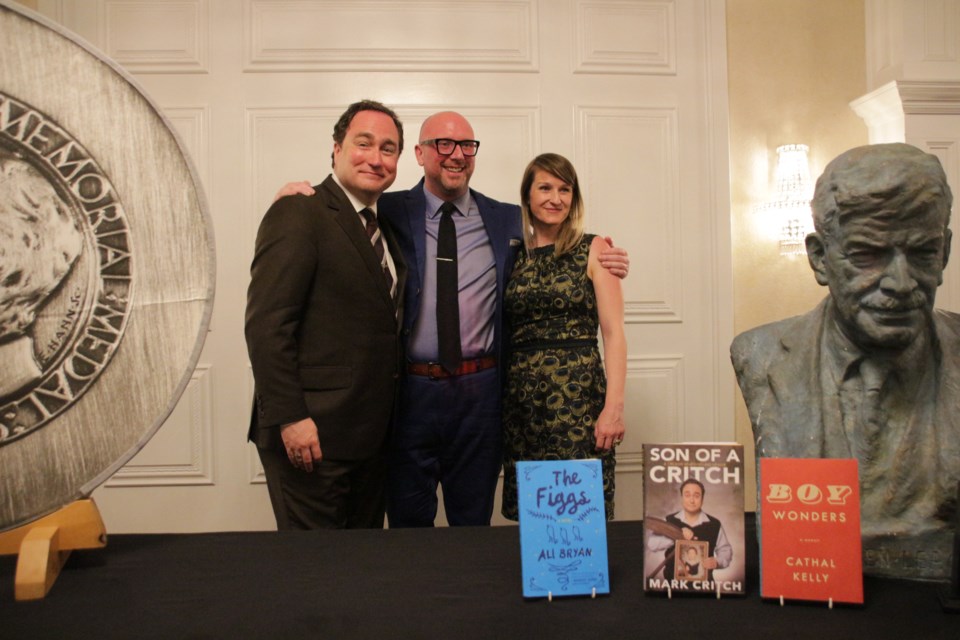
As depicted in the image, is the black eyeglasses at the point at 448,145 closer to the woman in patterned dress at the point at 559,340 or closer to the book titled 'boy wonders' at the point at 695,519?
the woman in patterned dress at the point at 559,340

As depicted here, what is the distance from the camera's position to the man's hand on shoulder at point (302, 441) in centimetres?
172

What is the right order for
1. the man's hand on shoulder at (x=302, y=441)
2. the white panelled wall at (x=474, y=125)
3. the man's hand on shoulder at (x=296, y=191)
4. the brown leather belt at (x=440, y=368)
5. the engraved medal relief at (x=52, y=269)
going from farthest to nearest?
the white panelled wall at (x=474, y=125), the brown leather belt at (x=440, y=368), the man's hand on shoulder at (x=296, y=191), the man's hand on shoulder at (x=302, y=441), the engraved medal relief at (x=52, y=269)

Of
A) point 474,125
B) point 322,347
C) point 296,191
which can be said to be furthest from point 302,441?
point 474,125

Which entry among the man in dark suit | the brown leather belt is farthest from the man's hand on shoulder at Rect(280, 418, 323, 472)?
the brown leather belt

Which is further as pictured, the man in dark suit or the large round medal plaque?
the man in dark suit

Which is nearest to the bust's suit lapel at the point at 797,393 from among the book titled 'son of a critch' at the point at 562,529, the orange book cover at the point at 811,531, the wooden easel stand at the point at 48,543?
the orange book cover at the point at 811,531

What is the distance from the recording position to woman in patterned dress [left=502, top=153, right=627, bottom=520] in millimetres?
1953

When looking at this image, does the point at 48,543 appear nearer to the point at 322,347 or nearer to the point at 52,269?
the point at 52,269

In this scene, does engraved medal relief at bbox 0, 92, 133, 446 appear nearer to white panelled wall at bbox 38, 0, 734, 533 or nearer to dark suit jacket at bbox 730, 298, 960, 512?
dark suit jacket at bbox 730, 298, 960, 512

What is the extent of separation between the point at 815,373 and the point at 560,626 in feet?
1.89

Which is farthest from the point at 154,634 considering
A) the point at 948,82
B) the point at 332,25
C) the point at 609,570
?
the point at 948,82

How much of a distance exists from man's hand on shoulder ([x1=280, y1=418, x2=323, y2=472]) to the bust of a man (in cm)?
105

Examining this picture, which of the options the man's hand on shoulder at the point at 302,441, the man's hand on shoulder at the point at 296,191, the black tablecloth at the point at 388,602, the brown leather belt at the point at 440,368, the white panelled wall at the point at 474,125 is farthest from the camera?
the white panelled wall at the point at 474,125

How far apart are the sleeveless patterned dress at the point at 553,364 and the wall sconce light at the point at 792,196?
1.57 metres
